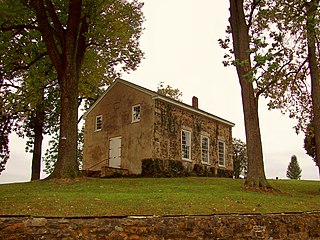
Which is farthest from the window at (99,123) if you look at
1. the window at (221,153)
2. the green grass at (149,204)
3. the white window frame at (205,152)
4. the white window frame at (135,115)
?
the green grass at (149,204)

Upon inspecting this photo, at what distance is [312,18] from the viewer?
15461mm

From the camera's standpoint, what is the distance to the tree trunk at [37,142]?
2778 cm

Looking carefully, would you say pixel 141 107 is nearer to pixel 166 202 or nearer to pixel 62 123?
pixel 62 123

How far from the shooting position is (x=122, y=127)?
25359 mm

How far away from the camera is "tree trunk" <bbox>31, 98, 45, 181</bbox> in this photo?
2778 centimetres

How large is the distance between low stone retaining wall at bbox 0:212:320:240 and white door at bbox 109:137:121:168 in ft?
55.2

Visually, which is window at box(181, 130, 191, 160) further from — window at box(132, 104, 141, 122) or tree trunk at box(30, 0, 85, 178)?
tree trunk at box(30, 0, 85, 178)

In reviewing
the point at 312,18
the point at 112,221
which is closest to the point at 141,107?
the point at 312,18

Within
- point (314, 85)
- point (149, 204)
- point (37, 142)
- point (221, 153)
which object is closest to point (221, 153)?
point (221, 153)

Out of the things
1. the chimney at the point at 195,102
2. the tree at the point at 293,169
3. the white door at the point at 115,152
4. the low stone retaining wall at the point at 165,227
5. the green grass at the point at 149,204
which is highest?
the chimney at the point at 195,102

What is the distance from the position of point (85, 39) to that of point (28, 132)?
1301 centimetres

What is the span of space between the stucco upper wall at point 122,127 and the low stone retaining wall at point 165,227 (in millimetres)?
14442

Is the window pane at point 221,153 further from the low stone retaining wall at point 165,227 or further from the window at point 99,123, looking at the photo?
the low stone retaining wall at point 165,227

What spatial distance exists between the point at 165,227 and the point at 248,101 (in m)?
10.3
